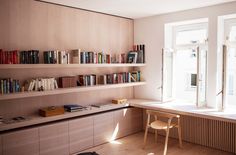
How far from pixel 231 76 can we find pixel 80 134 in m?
2.95

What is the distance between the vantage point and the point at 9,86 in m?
3.28

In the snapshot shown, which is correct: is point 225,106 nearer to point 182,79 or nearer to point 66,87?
point 182,79

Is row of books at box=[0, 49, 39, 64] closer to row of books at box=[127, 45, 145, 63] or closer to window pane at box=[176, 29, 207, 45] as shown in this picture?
row of books at box=[127, 45, 145, 63]

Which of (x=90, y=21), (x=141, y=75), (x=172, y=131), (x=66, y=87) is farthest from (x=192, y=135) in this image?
(x=90, y=21)

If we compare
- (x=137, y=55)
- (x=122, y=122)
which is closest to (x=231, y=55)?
(x=137, y=55)

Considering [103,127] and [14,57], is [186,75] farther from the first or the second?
[14,57]

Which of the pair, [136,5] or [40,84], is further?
[136,5]

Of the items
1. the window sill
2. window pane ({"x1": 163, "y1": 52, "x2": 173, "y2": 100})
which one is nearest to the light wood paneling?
the window sill

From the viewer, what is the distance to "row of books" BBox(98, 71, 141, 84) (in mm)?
4613

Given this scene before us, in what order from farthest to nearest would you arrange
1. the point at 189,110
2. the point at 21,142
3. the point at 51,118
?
the point at 189,110 < the point at 51,118 < the point at 21,142

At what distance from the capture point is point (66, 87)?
13.1 ft

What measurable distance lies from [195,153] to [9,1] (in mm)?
3818

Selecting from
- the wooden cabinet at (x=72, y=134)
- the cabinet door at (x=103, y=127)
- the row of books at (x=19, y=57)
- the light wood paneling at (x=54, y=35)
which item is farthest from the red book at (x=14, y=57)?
the cabinet door at (x=103, y=127)

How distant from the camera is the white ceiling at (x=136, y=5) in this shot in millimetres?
3859
